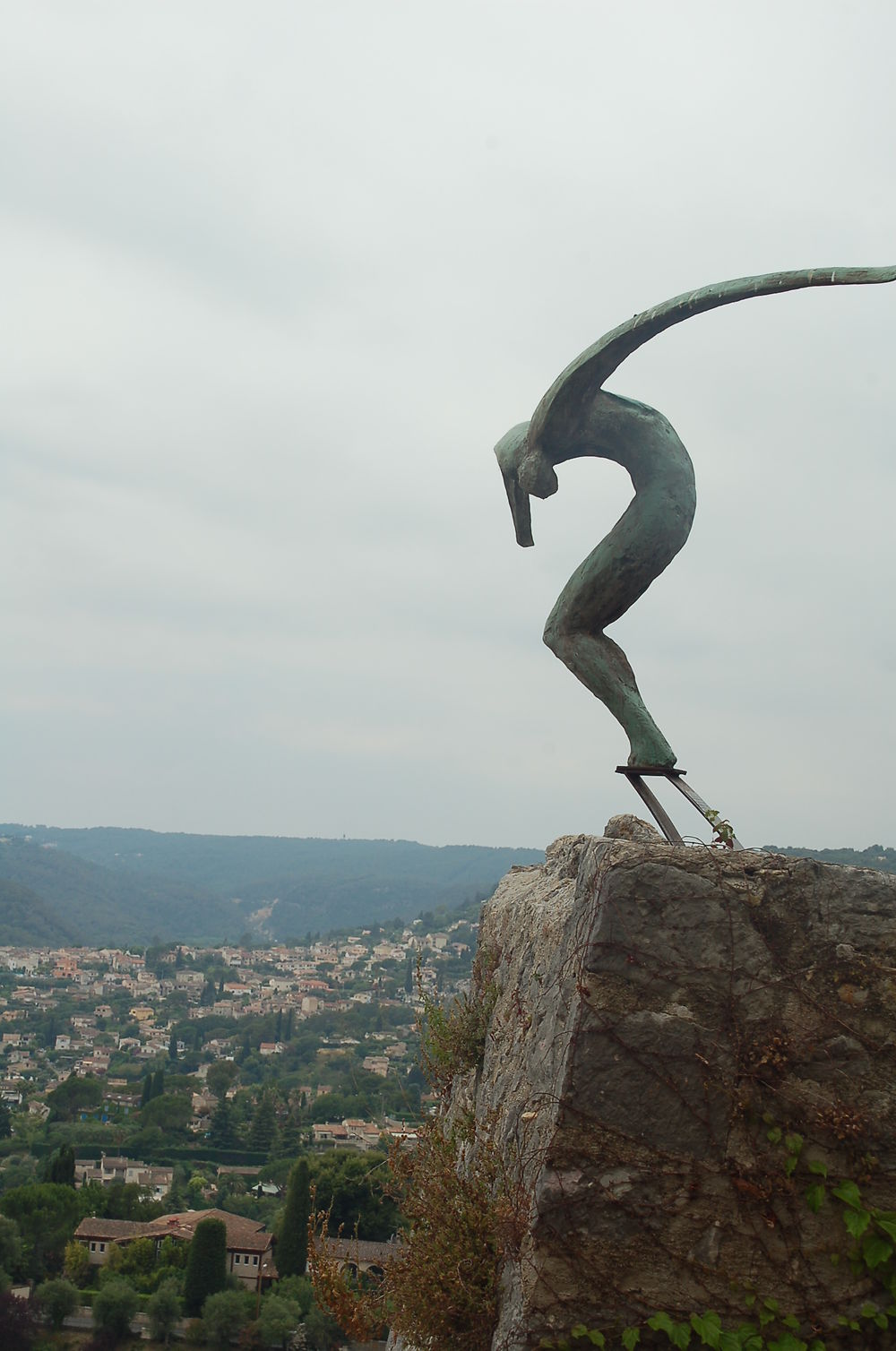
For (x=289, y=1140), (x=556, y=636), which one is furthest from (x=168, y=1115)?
(x=556, y=636)

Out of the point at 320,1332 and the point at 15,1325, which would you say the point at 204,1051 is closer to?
the point at 15,1325

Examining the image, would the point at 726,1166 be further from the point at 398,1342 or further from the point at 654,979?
the point at 398,1342

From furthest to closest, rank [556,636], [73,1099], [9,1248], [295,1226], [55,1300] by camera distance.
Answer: [73,1099]
[9,1248]
[55,1300]
[295,1226]
[556,636]

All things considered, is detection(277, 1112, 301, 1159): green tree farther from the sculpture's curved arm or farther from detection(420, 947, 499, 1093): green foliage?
the sculpture's curved arm

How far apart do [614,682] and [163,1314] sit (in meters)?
44.3

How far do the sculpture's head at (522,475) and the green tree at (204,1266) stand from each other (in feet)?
141

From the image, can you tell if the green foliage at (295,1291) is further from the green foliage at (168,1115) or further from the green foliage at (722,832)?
the green foliage at (722,832)

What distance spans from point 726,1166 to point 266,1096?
78.5 meters

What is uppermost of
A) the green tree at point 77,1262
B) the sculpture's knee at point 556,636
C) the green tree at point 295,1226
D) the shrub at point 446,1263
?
the sculpture's knee at point 556,636

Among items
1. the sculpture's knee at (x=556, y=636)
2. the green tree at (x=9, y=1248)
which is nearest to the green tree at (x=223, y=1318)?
the green tree at (x=9, y=1248)

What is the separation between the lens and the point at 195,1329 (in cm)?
4019

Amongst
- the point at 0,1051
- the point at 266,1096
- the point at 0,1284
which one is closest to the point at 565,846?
the point at 0,1284

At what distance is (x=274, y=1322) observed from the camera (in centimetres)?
3922

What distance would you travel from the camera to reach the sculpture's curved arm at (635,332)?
430 cm
